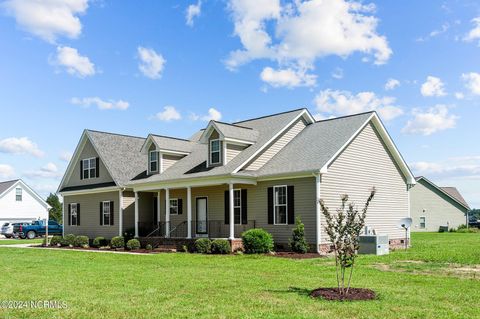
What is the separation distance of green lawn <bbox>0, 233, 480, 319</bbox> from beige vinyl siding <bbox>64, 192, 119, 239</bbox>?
12592 mm

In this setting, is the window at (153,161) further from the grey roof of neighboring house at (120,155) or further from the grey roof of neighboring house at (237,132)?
the grey roof of neighboring house at (237,132)

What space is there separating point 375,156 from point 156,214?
43.7 ft

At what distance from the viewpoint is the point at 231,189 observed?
23984 millimetres

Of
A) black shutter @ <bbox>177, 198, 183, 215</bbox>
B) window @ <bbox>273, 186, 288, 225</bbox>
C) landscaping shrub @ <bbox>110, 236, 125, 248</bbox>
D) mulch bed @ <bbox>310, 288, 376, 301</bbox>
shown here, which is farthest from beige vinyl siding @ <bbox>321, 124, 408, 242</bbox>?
landscaping shrub @ <bbox>110, 236, 125, 248</bbox>

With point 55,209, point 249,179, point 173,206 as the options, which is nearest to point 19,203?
point 55,209

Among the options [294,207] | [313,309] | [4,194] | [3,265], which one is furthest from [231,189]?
[4,194]

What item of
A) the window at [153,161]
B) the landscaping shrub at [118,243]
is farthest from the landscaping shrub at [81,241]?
the window at [153,161]

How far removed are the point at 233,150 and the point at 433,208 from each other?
104ft

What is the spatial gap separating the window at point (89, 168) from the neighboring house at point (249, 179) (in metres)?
0.10

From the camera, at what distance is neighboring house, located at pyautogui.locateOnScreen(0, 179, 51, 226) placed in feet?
180

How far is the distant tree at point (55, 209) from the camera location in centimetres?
6591

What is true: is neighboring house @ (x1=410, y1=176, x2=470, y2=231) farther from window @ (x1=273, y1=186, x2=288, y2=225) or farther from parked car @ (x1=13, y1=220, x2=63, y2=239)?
parked car @ (x1=13, y1=220, x2=63, y2=239)

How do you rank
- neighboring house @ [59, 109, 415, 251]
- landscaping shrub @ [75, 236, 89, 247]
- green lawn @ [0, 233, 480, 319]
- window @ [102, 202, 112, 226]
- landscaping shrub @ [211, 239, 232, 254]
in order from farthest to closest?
window @ [102, 202, 112, 226] → landscaping shrub @ [75, 236, 89, 247] → neighboring house @ [59, 109, 415, 251] → landscaping shrub @ [211, 239, 232, 254] → green lawn @ [0, 233, 480, 319]

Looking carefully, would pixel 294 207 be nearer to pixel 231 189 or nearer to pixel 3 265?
pixel 231 189
